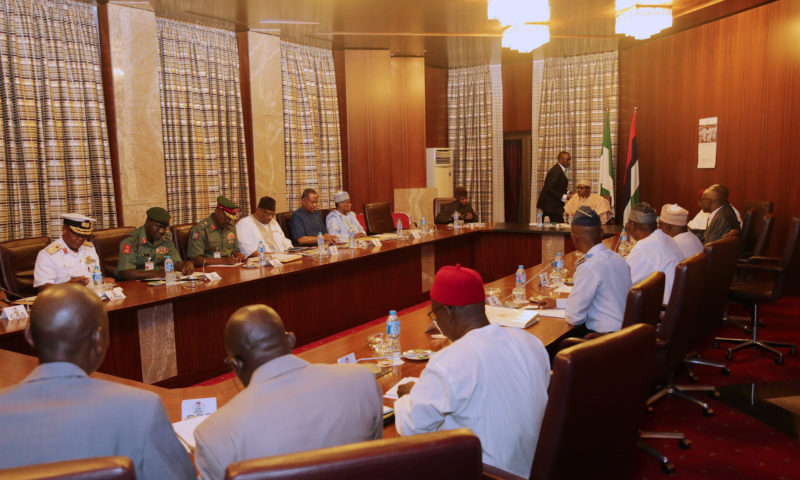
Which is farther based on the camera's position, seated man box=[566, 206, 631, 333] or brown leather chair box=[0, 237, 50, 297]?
brown leather chair box=[0, 237, 50, 297]

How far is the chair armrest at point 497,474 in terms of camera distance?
1.55 m

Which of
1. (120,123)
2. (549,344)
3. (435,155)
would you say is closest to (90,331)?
(549,344)

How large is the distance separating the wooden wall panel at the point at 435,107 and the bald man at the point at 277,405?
918 cm

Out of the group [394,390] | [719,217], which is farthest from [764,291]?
[394,390]

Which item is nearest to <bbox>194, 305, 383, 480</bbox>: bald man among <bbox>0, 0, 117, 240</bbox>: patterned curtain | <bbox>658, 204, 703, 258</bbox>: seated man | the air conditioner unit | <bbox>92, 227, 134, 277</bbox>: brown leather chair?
<bbox>658, 204, 703, 258</bbox>: seated man

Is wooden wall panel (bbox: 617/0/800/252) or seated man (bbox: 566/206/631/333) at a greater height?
wooden wall panel (bbox: 617/0/800/252)

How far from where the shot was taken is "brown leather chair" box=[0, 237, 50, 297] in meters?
4.08

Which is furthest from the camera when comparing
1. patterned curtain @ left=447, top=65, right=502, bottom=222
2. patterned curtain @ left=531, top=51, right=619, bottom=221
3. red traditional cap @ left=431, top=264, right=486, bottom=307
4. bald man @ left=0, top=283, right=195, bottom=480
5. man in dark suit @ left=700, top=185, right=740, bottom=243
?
patterned curtain @ left=447, top=65, right=502, bottom=222

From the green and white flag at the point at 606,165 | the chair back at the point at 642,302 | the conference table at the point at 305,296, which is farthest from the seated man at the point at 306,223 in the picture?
the green and white flag at the point at 606,165

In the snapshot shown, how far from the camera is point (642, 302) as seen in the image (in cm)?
272

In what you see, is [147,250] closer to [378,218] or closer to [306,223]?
[306,223]

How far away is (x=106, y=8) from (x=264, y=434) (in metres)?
5.80

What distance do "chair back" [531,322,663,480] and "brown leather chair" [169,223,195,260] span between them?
14.2ft

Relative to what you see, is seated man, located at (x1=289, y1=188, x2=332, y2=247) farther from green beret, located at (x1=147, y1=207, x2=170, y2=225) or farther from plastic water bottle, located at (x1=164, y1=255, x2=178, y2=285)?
plastic water bottle, located at (x1=164, y1=255, x2=178, y2=285)
